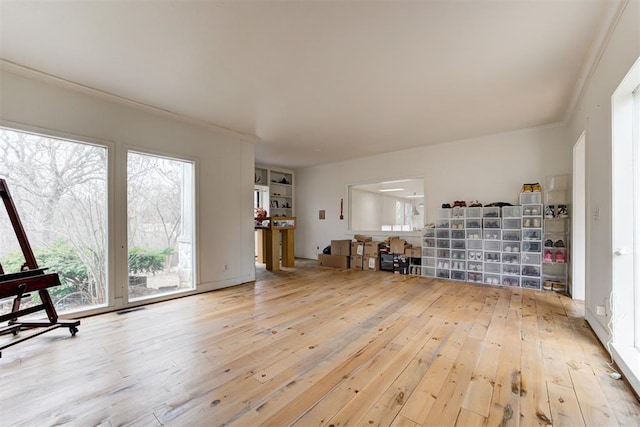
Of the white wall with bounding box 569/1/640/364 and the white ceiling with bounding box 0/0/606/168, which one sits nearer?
the white wall with bounding box 569/1/640/364

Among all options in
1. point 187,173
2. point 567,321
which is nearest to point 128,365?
point 187,173

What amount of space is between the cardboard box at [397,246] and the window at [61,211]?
5.04m

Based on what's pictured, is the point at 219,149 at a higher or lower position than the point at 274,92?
lower

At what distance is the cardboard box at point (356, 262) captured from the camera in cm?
637

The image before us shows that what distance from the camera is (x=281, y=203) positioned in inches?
316

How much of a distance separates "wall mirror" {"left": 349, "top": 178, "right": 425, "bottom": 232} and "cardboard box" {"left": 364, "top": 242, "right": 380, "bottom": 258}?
23.9 inches

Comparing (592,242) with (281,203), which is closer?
(592,242)

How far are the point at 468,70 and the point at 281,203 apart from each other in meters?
6.03

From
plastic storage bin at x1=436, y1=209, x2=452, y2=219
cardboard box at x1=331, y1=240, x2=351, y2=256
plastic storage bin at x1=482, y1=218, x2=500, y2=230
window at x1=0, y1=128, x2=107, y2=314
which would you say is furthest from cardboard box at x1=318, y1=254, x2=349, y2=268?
window at x1=0, y1=128, x2=107, y2=314

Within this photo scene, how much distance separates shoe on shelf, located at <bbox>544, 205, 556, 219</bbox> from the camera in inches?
172

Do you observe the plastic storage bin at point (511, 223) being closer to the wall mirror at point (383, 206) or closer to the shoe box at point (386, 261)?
the wall mirror at point (383, 206)

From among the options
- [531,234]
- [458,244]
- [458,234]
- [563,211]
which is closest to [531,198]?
[563,211]

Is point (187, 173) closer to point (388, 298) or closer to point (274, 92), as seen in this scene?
point (274, 92)

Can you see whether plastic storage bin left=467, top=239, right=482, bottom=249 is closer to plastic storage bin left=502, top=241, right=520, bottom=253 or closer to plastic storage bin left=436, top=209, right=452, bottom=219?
plastic storage bin left=502, top=241, right=520, bottom=253
